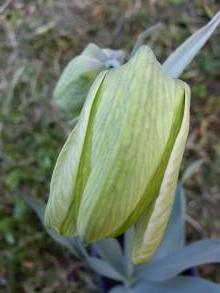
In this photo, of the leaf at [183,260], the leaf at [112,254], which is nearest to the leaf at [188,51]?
the leaf at [183,260]

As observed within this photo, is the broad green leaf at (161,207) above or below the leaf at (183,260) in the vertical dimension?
above

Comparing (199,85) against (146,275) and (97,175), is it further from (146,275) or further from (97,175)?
(97,175)

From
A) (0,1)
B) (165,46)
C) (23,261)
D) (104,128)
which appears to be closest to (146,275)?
(23,261)

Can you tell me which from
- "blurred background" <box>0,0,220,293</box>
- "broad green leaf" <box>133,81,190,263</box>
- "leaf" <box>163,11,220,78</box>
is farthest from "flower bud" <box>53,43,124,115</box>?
"blurred background" <box>0,0,220,293</box>

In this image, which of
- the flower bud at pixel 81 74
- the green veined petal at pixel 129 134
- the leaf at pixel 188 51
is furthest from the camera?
the flower bud at pixel 81 74

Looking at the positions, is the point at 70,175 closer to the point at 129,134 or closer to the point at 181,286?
the point at 129,134

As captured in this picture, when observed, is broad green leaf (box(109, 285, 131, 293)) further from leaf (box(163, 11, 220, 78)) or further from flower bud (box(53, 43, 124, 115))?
leaf (box(163, 11, 220, 78))

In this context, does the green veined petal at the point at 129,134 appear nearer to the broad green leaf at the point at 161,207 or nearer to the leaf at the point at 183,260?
the broad green leaf at the point at 161,207
